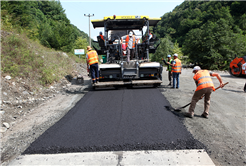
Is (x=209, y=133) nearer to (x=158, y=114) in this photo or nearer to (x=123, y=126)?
(x=158, y=114)

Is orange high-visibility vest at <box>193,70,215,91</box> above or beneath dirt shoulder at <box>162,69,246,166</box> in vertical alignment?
above

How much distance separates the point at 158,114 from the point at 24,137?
9.15 feet

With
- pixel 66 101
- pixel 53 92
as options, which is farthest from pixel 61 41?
pixel 66 101

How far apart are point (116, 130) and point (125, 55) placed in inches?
163

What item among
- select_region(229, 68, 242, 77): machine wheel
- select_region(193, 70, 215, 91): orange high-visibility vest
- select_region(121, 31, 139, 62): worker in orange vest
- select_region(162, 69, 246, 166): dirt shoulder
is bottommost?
select_region(162, 69, 246, 166): dirt shoulder

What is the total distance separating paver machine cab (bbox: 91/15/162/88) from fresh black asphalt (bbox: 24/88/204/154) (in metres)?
1.74

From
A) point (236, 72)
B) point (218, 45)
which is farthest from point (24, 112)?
point (218, 45)

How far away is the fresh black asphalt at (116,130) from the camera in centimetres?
288

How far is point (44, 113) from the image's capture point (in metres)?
4.59

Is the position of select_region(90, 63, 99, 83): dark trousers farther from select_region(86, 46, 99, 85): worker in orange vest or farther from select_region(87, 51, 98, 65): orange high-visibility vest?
select_region(87, 51, 98, 65): orange high-visibility vest

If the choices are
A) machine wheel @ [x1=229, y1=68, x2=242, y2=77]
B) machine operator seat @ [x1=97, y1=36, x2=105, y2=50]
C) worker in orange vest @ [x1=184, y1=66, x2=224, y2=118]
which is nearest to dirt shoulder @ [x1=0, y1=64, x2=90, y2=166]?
machine operator seat @ [x1=97, y1=36, x2=105, y2=50]

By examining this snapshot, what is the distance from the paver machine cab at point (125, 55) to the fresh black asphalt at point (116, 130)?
1736 mm

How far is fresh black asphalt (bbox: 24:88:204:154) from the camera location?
2877 mm

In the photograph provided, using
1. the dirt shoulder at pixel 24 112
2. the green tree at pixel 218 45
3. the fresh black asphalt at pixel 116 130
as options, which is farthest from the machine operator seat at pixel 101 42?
the green tree at pixel 218 45
